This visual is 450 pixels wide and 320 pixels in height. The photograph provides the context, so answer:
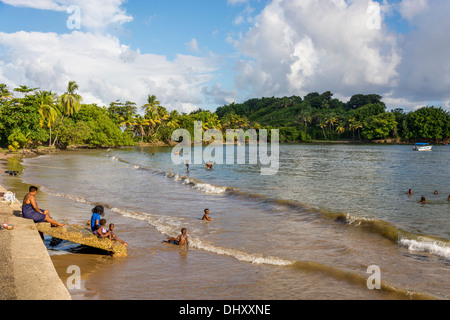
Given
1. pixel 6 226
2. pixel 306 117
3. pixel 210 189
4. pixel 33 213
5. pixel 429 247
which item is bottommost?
pixel 429 247

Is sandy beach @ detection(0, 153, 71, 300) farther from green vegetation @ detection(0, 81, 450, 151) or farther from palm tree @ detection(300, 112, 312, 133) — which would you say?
palm tree @ detection(300, 112, 312, 133)

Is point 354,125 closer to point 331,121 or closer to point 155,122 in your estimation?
point 331,121

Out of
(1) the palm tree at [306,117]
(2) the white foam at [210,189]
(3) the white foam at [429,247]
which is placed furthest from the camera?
(1) the palm tree at [306,117]

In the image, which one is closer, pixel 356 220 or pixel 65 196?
pixel 356 220

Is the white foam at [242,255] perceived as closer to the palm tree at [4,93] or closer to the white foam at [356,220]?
the white foam at [356,220]

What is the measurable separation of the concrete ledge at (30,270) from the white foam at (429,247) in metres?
10.7

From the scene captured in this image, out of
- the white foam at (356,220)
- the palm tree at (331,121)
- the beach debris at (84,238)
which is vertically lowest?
the white foam at (356,220)

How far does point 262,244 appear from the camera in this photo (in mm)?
11672

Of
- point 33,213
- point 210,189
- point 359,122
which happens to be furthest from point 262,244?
point 359,122

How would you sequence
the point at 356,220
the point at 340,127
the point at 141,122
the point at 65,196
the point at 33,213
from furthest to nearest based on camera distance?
the point at 340,127 → the point at 141,122 → the point at 65,196 → the point at 356,220 → the point at 33,213

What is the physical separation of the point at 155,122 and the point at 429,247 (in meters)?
102

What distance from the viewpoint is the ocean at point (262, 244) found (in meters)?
7.96

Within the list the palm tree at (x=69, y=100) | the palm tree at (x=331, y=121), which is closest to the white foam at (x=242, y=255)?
the palm tree at (x=69, y=100)
